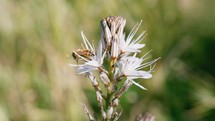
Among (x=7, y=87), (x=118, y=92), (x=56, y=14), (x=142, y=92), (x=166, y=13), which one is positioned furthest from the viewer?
(x=166, y=13)

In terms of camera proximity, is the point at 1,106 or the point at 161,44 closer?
the point at 1,106

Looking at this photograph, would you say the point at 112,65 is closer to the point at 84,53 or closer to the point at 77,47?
the point at 84,53

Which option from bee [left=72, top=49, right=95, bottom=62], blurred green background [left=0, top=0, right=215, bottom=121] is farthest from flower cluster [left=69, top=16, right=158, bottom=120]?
blurred green background [left=0, top=0, right=215, bottom=121]

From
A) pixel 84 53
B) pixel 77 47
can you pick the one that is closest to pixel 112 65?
pixel 84 53

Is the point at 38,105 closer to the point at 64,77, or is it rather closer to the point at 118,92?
the point at 64,77

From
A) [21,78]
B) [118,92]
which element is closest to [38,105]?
[21,78]

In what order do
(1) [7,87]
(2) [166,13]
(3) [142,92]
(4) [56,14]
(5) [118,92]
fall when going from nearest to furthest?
(5) [118,92] → (4) [56,14] → (1) [7,87] → (3) [142,92] → (2) [166,13]

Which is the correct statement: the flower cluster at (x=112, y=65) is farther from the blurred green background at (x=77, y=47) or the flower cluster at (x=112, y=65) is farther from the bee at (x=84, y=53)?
the blurred green background at (x=77, y=47)

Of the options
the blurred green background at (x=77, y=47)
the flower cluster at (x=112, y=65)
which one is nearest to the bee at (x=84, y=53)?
the flower cluster at (x=112, y=65)
